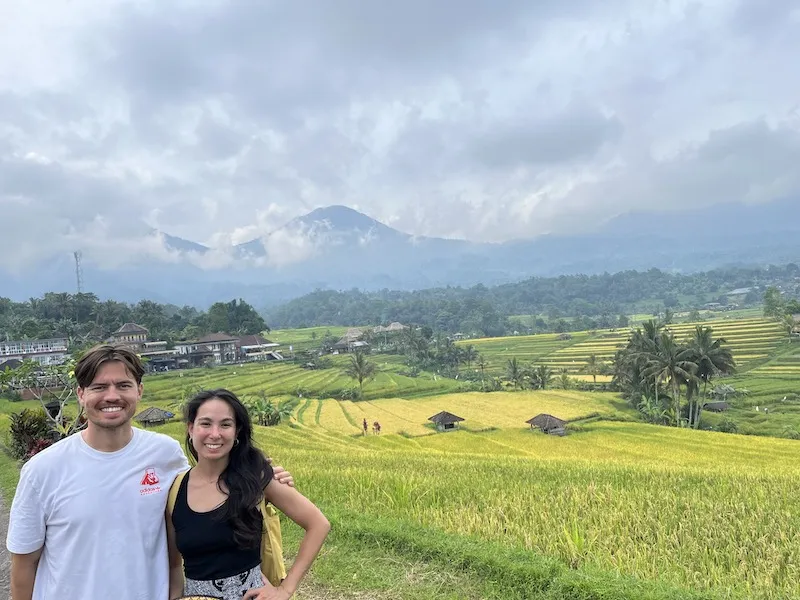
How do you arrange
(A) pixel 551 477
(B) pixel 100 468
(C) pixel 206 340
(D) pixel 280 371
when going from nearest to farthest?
(B) pixel 100 468, (A) pixel 551 477, (D) pixel 280 371, (C) pixel 206 340

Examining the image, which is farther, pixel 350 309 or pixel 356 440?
pixel 350 309

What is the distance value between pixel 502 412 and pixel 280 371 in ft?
87.4

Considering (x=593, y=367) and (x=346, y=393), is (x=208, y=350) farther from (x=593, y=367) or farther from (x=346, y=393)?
(x=593, y=367)

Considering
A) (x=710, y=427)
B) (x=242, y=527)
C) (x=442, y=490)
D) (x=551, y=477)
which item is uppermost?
(x=242, y=527)

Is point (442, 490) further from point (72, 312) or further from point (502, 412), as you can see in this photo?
point (72, 312)

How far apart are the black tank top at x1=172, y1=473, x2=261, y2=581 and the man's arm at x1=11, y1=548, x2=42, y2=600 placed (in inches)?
21.2

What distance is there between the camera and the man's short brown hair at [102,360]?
2.14 meters

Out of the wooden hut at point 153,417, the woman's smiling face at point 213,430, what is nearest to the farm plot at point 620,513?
the woman's smiling face at point 213,430

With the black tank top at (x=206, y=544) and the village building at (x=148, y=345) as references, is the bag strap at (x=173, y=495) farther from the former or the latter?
the village building at (x=148, y=345)

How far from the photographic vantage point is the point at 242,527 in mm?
2119

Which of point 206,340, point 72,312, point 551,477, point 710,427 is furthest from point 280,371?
point 551,477

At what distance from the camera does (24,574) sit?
211cm

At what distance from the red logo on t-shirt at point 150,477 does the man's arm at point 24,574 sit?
45 centimetres

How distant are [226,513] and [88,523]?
0.50 m
